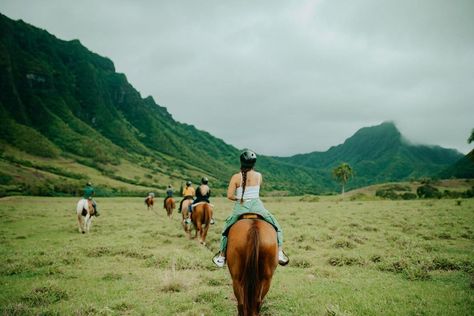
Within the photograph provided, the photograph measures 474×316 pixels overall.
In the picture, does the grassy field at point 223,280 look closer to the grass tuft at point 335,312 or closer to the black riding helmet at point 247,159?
the grass tuft at point 335,312

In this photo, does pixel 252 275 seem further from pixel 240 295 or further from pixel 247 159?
pixel 247 159

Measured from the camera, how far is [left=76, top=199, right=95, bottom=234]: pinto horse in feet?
67.4

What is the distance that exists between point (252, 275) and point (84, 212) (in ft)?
61.4

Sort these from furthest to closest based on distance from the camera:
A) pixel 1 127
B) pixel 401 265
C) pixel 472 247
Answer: pixel 1 127
pixel 472 247
pixel 401 265

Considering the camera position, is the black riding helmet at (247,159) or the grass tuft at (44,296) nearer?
the black riding helmet at (247,159)

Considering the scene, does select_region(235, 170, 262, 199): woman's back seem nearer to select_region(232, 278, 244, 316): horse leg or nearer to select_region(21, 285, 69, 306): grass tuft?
select_region(232, 278, 244, 316): horse leg

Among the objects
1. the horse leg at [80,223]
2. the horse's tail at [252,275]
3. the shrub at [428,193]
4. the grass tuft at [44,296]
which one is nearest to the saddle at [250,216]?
the horse's tail at [252,275]

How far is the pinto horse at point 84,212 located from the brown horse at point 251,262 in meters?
18.1

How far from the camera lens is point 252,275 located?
17.5ft

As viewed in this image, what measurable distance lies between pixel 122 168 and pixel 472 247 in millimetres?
173670

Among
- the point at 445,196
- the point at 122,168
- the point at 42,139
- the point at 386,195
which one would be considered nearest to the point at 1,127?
the point at 42,139

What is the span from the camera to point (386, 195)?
70000 mm

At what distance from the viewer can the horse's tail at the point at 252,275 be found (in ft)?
17.5

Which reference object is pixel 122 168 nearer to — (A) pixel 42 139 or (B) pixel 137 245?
(A) pixel 42 139
